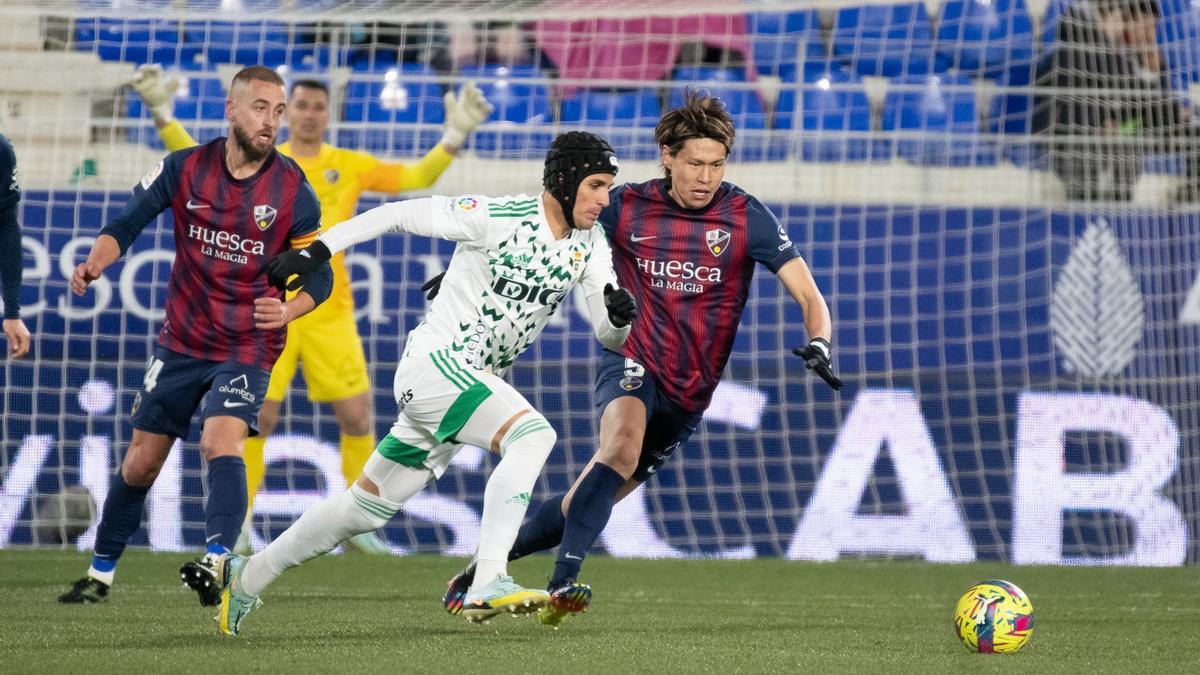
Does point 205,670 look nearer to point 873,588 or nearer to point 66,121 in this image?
point 873,588

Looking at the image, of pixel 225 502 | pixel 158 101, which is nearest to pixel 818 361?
pixel 225 502

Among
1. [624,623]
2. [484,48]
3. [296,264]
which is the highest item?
[484,48]

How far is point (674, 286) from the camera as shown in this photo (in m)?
6.56

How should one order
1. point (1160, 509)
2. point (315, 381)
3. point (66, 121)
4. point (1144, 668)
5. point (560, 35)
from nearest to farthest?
point (1144, 668) → point (315, 381) → point (1160, 509) → point (66, 121) → point (560, 35)

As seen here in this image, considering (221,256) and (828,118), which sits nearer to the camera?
(221,256)

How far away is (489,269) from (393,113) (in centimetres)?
691

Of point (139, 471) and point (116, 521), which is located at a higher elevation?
point (139, 471)

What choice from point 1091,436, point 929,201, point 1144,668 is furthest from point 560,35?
point 1144,668

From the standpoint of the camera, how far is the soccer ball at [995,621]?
5.27 metres

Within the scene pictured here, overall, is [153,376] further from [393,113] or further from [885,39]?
[885,39]

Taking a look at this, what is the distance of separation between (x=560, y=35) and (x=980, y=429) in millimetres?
4330

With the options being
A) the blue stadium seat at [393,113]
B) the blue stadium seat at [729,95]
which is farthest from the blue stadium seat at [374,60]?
the blue stadium seat at [729,95]

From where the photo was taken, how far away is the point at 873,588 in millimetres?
8242

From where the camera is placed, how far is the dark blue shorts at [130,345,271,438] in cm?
652
